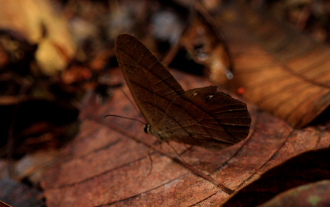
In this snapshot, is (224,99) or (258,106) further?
(258,106)

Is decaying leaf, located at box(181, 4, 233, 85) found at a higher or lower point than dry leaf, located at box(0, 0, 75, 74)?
higher

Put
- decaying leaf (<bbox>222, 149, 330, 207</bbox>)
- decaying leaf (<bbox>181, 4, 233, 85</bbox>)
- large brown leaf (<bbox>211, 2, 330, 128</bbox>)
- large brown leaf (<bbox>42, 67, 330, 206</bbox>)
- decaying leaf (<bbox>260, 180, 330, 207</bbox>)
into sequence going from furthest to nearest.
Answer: decaying leaf (<bbox>181, 4, 233, 85</bbox>)
large brown leaf (<bbox>211, 2, 330, 128</bbox>)
large brown leaf (<bbox>42, 67, 330, 206</bbox>)
decaying leaf (<bbox>222, 149, 330, 207</bbox>)
decaying leaf (<bbox>260, 180, 330, 207</bbox>)

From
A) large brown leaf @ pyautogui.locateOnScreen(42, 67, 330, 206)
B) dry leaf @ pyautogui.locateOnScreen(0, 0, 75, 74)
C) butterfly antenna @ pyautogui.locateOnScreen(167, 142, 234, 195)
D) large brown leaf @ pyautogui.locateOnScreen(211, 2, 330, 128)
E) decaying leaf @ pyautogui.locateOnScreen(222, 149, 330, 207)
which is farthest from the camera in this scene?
dry leaf @ pyautogui.locateOnScreen(0, 0, 75, 74)

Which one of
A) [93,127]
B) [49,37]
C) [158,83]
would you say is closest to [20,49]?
[49,37]

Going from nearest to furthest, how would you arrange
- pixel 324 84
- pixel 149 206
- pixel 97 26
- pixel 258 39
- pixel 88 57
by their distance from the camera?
pixel 149 206, pixel 324 84, pixel 258 39, pixel 88 57, pixel 97 26

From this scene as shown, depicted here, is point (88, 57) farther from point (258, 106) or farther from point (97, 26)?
point (258, 106)

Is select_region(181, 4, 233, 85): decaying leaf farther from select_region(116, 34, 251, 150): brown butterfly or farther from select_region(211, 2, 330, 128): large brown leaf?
select_region(116, 34, 251, 150): brown butterfly

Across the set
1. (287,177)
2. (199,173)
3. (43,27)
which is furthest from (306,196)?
(43,27)

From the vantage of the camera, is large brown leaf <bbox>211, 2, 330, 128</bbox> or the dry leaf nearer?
large brown leaf <bbox>211, 2, 330, 128</bbox>

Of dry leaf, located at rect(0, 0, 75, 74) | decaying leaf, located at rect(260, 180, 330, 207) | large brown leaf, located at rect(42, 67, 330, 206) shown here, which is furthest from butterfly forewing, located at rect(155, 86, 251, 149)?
dry leaf, located at rect(0, 0, 75, 74)
